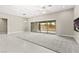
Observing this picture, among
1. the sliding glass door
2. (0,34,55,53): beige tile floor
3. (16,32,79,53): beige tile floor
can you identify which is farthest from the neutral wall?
(0,34,55,53): beige tile floor

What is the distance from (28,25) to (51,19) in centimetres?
569

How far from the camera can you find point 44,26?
41.6 ft

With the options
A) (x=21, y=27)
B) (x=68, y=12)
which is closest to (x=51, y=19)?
(x=68, y=12)

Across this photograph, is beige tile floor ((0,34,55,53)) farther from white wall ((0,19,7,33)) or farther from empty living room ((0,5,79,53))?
white wall ((0,19,7,33))

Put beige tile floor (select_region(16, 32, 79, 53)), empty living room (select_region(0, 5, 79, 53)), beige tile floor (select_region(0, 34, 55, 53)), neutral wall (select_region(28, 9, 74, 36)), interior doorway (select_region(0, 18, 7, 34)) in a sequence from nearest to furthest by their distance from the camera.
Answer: beige tile floor (select_region(0, 34, 55, 53))
beige tile floor (select_region(16, 32, 79, 53))
empty living room (select_region(0, 5, 79, 53))
neutral wall (select_region(28, 9, 74, 36))
interior doorway (select_region(0, 18, 7, 34))

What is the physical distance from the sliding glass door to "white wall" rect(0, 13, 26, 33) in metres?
2.24

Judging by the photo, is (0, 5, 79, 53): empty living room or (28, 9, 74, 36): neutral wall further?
(28, 9, 74, 36): neutral wall

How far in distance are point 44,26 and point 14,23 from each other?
5111mm

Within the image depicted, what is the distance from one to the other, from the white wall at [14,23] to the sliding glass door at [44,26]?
2.24 m

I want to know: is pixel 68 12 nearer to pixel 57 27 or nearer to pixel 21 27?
pixel 57 27

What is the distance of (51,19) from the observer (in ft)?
36.0

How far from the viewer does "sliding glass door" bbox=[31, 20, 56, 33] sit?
36.8ft

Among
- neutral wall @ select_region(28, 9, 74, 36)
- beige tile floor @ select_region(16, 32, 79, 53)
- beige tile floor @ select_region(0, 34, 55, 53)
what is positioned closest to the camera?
beige tile floor @ select_region(0, 34, 55, 53)

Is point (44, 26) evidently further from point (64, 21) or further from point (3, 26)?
point (3, 26)
